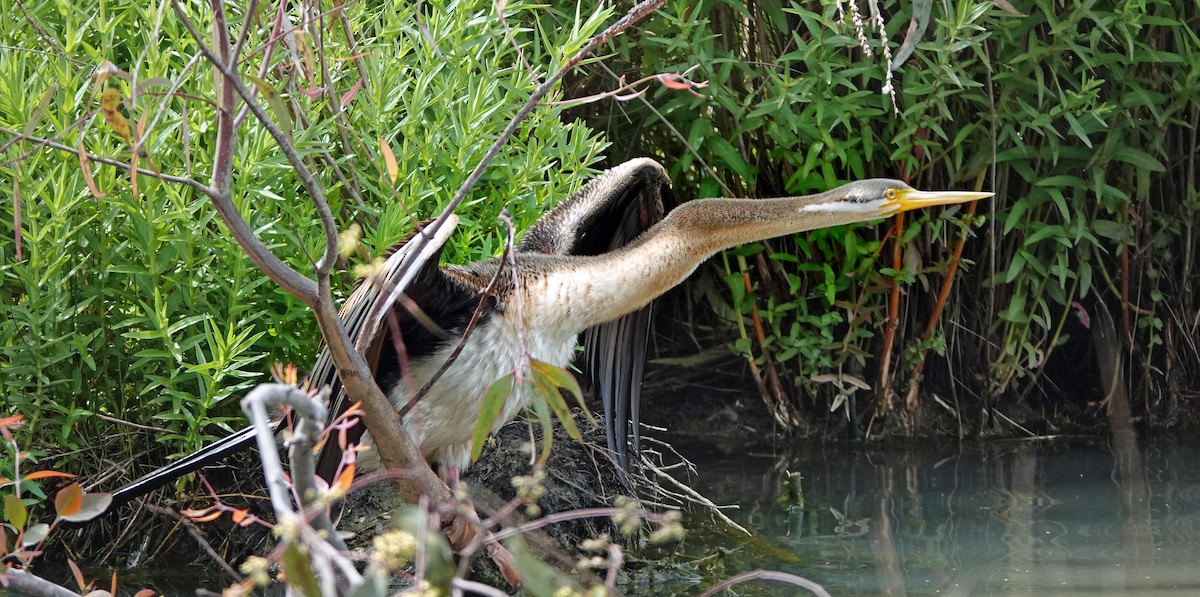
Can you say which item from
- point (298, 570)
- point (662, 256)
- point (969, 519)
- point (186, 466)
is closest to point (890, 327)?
point (969, 519)

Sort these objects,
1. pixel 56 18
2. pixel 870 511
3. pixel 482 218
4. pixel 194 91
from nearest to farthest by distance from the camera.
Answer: pixel 194 91 < pixel 56 18 < pixel 482 218 < pixel 870 511

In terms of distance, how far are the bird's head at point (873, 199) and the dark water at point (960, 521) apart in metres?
1.01

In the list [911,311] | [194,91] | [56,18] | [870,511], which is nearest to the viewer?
[194,91]

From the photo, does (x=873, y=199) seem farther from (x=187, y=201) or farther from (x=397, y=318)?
(x=187, y=201)

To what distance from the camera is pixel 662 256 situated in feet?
9.75

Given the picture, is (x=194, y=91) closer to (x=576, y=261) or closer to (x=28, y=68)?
(x=28, y=68)

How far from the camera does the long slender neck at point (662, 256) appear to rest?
2.85 m

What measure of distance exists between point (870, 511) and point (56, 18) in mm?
2803

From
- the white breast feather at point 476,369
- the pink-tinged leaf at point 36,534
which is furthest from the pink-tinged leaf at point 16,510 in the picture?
the white breast feather at point 476,369

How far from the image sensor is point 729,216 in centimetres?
313

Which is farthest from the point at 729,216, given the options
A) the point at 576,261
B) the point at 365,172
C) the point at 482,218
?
the point at 365,172

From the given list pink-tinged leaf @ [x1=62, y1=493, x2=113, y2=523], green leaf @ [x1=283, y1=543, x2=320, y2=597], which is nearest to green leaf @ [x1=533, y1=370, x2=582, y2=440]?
green leaf @ [x1=283, y1=543, x2=320, y2=597]

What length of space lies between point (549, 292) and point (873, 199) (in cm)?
93

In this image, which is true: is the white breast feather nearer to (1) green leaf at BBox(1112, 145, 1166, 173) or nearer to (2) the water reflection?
(2) the water reflection
